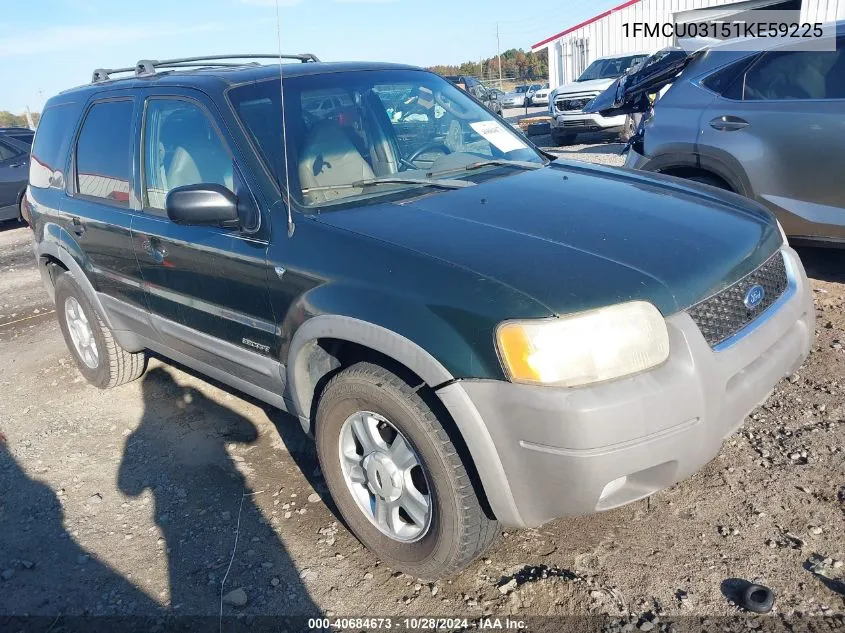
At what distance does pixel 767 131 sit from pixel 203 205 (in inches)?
151

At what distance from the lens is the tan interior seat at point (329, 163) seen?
115 inches

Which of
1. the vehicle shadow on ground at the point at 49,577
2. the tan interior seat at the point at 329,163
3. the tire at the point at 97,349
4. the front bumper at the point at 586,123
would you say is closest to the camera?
the vehicle shadow on ground at the point at 49,577

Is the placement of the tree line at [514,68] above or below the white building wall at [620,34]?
above

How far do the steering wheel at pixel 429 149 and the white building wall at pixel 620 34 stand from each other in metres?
16.7

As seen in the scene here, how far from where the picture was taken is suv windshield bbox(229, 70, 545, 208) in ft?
9.80

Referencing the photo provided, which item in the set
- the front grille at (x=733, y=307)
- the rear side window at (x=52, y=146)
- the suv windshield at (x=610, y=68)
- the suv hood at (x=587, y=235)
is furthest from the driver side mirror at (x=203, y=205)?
the suv windshield at (x=610, y=68)

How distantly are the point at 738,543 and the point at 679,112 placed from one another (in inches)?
140

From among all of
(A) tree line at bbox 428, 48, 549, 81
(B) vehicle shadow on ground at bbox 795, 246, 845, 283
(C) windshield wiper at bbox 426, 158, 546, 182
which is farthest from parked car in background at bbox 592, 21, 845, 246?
(A) tree line at bbox 428, 48, 549, 81

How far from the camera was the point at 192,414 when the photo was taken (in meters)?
4.25

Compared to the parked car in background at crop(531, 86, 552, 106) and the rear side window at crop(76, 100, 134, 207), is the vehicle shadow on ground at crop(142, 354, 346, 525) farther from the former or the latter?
the parked car in background at crop(531, 86, 552, 106)

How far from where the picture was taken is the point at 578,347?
208 cm

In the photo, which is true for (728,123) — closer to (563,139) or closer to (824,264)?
(824,264)

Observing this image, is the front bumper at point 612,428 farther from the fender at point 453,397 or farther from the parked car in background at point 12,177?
the parked car in background at point 12,177

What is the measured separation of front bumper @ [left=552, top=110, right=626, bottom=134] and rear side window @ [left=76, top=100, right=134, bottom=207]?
1121 cm
